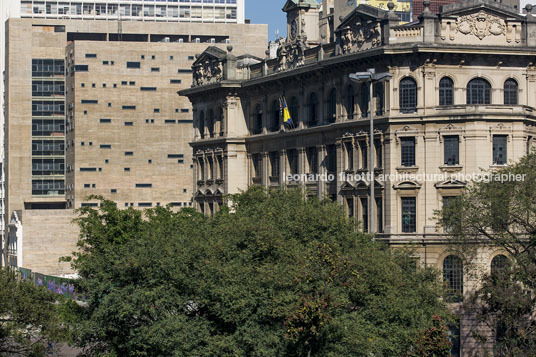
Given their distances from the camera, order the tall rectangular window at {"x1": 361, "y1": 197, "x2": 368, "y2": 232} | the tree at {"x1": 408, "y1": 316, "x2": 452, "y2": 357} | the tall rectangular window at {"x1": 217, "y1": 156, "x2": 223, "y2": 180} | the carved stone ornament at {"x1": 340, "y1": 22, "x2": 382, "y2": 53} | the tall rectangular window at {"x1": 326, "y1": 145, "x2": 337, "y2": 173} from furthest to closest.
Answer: the tall rectangular window at {"x1": 217, "y1": 156, "x2": 223, "y2": 180} → the tall rectangular window at {"x1": 326, "y1": 145, "x2": 337, "y2": 173} → the tall rectangular window at {"x1": 361, "y1": 197, "x2": 368, "y2": 232} → the carved stone ornament at {"x1": 340, "y1": 22, "x2": 382, "y2": 53} → the tree at {"x1": 408, "y1": 316, "x2": 452, "y2": 357}

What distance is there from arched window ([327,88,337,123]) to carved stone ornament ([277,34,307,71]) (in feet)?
17.0

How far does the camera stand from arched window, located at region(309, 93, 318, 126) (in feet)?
301

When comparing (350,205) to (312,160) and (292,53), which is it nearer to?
(312,160)

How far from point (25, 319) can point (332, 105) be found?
4116cm

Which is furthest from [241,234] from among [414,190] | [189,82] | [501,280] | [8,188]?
[8,188]

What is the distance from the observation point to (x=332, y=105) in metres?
89.2

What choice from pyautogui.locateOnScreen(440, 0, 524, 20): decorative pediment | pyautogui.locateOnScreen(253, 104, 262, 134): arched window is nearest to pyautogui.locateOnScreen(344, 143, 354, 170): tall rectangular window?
pyautogui.locateOnScreen(440, 0, 524, 20): decorative pediment

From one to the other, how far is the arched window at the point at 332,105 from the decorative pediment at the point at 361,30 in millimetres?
3956

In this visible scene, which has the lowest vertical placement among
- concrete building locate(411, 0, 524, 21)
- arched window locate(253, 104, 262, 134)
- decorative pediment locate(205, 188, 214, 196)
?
decorative pediment locate(205, 188, 214, 196)

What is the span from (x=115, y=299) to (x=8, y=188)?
126793 mm

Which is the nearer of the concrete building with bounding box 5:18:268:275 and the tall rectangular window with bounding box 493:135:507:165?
the tall rectangular window with bounding box 493:135:507:165

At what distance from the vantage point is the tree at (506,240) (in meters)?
60.8

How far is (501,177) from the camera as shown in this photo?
226 feet

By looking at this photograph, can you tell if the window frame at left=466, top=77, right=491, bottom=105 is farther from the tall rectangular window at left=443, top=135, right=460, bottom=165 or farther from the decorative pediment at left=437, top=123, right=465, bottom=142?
the tall rectangular window at left=443, top=135, right=460, bottom=165
